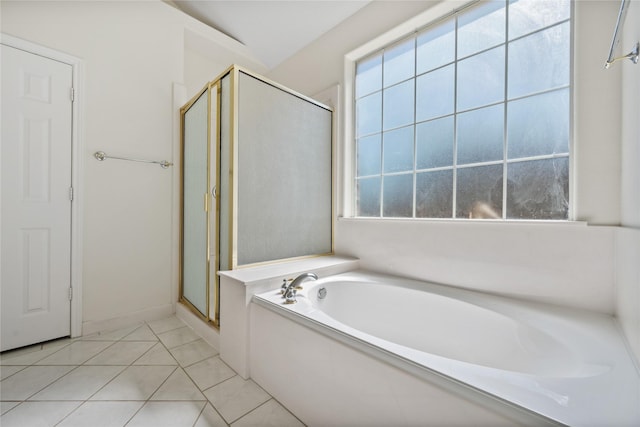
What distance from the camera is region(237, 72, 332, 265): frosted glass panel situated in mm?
1595

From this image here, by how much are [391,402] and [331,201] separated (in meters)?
1.63

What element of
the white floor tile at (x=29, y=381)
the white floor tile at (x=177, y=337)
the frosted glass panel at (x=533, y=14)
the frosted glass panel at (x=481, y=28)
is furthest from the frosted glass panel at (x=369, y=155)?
the white floor tile at (x=29, y=381)

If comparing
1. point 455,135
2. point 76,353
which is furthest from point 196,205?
point 455,135

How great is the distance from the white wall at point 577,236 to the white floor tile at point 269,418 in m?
1.11

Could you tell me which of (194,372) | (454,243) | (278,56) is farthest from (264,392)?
(278,56)

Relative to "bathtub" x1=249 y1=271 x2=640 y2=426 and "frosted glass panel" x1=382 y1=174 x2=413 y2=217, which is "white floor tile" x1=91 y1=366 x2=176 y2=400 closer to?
"bathtub" x1=249 y1=271 x2=640 y2=426

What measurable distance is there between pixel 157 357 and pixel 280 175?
4.56ft

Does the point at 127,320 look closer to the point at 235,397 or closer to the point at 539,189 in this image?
the point at 235,397

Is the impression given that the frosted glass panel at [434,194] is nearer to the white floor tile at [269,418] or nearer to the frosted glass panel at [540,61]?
the frosted glass panel at [540,61]

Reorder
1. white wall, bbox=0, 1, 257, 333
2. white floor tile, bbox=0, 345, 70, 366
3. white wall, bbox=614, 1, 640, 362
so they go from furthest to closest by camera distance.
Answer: white wall, bbox=0, 1, 257, 333 → white floor tile, bbox=0, 345, 70, 366 → white wall, bbox=614, 1, 640, 362

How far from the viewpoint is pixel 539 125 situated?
1.40m

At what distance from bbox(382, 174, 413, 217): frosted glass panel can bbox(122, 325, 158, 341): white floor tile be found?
1.97 meters

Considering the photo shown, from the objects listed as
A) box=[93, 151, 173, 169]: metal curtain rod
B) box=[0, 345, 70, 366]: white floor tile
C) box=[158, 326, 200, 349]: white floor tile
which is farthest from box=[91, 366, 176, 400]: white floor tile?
box=[93, 151, 173, 169]: metal curtain rod

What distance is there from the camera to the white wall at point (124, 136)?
1.82 m
